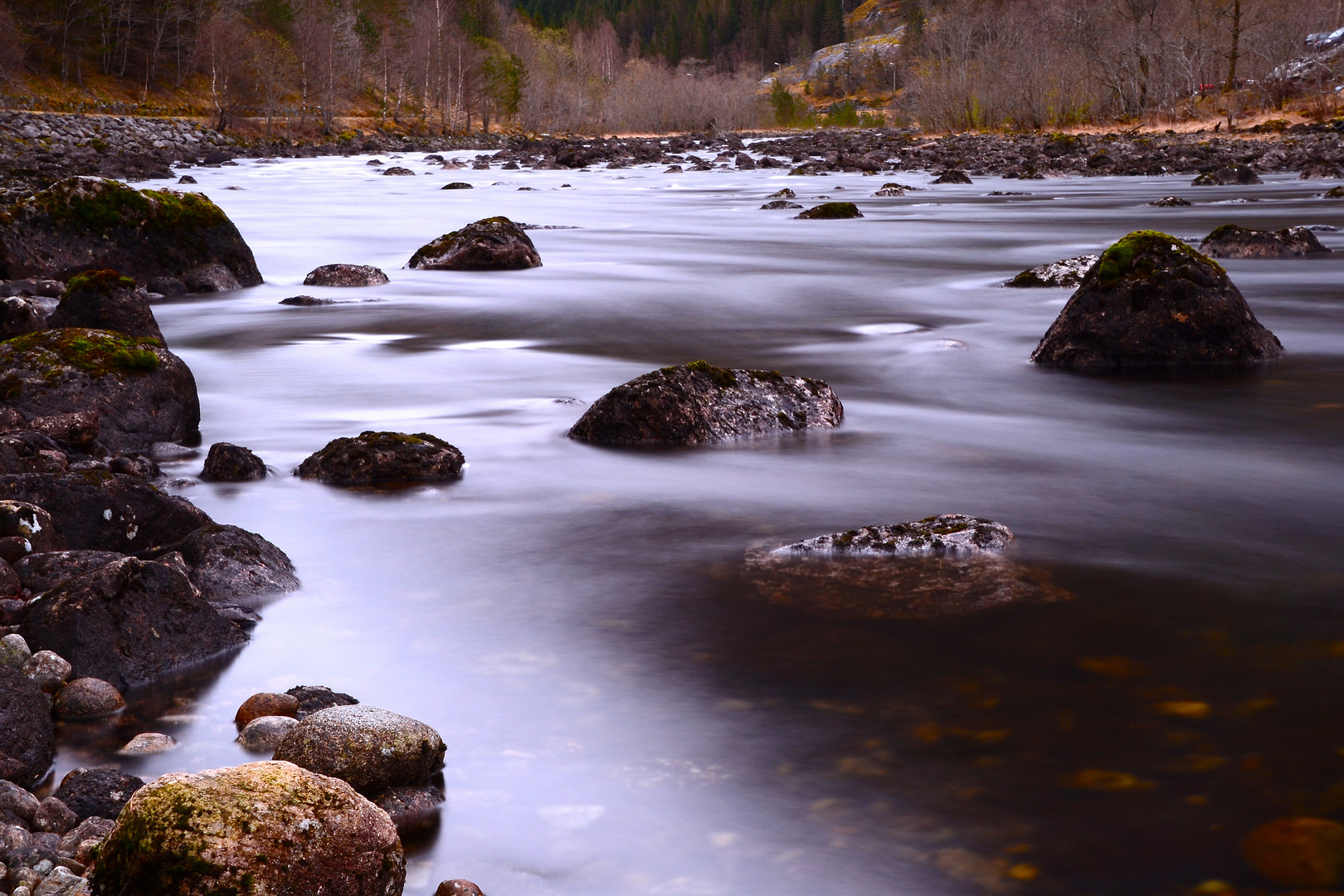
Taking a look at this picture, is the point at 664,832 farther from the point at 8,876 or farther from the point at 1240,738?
the point at 1240,738

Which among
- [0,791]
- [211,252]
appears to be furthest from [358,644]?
[211,252]

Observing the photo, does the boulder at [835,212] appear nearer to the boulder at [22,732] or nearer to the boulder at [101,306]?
the boulder at [101,306]

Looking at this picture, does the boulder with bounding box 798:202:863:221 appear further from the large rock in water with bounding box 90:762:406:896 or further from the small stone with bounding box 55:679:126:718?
the large rock in water with bounding box 90:762:406:896

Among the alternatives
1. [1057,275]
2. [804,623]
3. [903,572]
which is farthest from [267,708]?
[1057,275]

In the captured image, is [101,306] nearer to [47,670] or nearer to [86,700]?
[47,670]

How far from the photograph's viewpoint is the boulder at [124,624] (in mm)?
3283

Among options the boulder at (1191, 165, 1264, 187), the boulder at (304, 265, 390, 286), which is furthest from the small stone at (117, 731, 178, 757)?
the boulder at (1191, 165, 1264, 187)

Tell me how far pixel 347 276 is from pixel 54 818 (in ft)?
35.9

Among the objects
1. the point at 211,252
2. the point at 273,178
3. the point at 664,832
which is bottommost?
the point at 664,832

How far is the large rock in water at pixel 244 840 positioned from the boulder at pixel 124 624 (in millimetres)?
1354

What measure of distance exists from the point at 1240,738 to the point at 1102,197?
23.5 meters

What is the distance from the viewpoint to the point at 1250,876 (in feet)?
7.93

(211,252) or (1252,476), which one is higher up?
(211,252)

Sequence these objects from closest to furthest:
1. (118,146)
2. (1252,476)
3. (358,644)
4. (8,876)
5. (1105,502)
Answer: (8,876) < (358,644) < (1105,502) < (1252,476) < (118,146)
